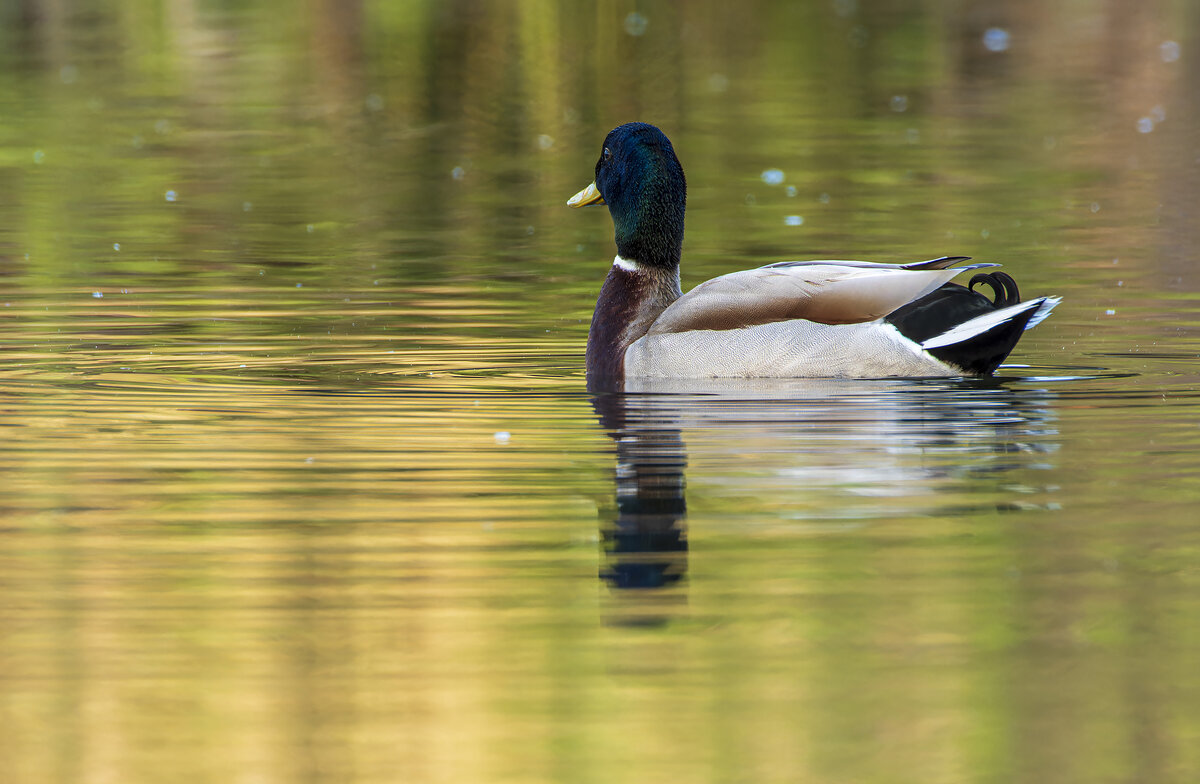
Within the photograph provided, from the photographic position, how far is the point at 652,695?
5.31 m

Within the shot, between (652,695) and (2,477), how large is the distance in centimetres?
364

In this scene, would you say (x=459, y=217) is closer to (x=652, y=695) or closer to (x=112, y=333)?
(x=112, y=333)

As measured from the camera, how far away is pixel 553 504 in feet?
24.3

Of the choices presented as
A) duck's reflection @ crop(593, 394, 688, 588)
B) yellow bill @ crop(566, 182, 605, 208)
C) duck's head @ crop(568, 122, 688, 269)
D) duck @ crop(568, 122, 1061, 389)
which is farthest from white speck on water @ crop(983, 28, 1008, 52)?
duck's reflection @ crop(593, 394, 688, 588)

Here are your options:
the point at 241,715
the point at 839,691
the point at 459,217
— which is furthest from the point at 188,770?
the point at 459,217

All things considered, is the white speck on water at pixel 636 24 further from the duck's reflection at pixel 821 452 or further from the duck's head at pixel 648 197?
the duck's reflection at pixel 821 452

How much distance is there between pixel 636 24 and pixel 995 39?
7.18m

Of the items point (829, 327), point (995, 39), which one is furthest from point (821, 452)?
point (995, 39)

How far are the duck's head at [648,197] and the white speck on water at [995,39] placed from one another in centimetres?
2405

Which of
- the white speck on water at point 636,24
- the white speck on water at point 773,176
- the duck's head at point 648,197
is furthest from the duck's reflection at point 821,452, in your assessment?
the white speck on water at point 636,24

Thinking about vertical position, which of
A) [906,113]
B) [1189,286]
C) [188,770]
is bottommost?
[188,770]

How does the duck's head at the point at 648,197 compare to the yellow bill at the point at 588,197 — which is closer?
the duck's head at the point at 648,197

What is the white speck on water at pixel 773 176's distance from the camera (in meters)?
19.3

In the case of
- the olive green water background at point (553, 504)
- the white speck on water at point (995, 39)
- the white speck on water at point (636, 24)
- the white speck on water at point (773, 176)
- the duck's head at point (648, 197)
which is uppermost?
the white speck on water at point (636, 24)
